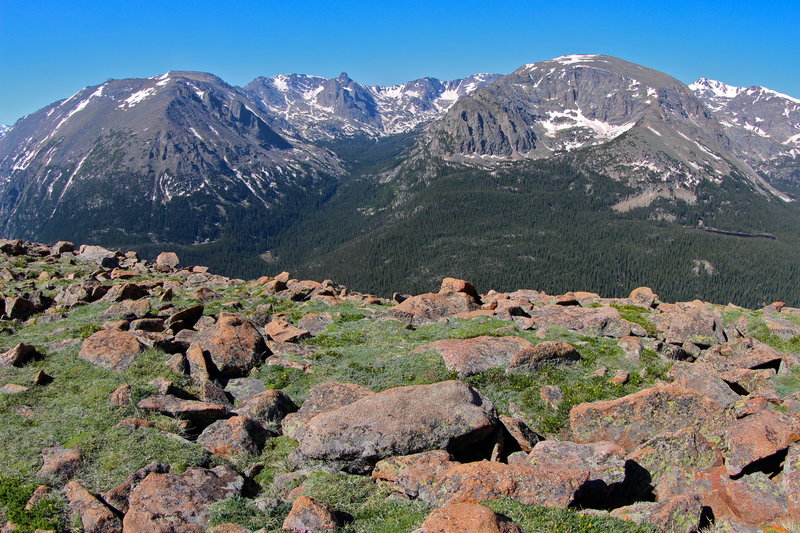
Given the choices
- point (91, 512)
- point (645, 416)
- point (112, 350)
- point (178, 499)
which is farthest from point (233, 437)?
point (645, 416)

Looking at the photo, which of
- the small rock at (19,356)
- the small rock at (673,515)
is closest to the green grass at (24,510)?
the small rock at (19,356)

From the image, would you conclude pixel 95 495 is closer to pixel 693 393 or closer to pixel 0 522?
pixel 0 522

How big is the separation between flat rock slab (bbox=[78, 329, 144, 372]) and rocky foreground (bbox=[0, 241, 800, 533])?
3.8 inches

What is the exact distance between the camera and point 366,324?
29469 millimetres

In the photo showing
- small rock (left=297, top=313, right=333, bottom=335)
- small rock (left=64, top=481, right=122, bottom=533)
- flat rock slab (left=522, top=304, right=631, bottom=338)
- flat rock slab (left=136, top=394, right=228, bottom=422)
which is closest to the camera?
small rock (left=64, top=481, right=122, bottom=533)

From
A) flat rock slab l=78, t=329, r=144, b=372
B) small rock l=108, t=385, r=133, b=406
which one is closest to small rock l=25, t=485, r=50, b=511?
small rock l=108, t=385, r=133, b=406

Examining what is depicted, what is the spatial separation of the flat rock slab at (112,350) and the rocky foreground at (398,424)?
3.8 inches

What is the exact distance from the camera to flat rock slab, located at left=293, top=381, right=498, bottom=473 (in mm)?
14180

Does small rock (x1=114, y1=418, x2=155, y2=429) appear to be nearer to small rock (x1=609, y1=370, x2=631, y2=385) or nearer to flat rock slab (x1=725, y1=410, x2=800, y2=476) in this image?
flat rock slab (x1=725, y1=410, x2=800, y2=476)

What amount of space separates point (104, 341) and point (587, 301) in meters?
33.4

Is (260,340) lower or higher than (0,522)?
higher

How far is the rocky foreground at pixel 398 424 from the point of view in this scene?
11.3 m

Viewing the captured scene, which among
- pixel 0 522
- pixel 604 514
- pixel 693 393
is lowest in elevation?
pixel 0 522

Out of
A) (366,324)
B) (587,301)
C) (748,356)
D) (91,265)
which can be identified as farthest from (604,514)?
(91,265)
